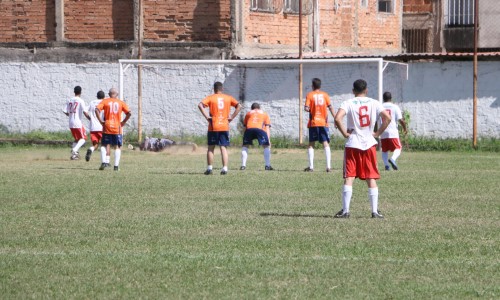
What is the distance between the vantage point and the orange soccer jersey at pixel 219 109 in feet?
71.8

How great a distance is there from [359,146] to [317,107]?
9399mm

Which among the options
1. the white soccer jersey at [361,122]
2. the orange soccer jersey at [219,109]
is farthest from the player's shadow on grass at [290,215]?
the orange soccer jersey at [219,109]

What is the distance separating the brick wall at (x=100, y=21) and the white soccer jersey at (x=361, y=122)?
23328mm

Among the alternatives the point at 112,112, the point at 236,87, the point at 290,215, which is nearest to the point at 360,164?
the point at 290,215

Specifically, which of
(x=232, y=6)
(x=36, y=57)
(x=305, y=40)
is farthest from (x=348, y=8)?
(x=36, y=57)

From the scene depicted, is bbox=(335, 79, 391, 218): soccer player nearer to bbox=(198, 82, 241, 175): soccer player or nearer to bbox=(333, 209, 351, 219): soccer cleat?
bbox=(333, 209, 351, 219): soccer cleat

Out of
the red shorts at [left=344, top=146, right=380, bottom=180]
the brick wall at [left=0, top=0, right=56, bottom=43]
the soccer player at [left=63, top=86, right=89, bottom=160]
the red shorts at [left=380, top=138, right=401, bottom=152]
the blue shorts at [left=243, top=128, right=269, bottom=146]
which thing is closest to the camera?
the red shorts at [left=344, top=146, right=380, bottom=180]

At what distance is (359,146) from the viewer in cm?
1366

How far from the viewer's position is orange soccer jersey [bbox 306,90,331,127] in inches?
904

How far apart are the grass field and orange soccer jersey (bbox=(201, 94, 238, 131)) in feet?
4.69

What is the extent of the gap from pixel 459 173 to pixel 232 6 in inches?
600

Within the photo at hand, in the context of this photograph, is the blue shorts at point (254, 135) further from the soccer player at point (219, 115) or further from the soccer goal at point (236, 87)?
the soccer goal at point (236, 87)

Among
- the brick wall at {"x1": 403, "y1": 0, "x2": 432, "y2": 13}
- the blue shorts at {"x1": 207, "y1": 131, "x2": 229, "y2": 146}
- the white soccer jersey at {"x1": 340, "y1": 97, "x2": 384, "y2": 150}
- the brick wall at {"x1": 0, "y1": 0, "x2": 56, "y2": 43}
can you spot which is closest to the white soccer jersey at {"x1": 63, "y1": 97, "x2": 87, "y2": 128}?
the blue shorts at {"x1": 207, "y1": 131, "x2": 229, "y2": 146}

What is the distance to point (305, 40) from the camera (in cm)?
3766
